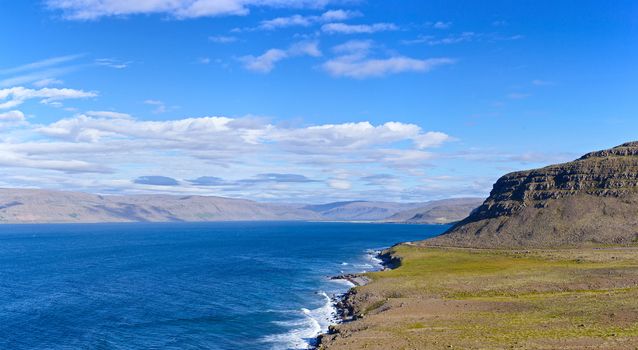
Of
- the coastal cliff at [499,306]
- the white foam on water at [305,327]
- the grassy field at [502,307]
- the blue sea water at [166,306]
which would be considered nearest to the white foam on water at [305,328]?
the white foam on water at [305,327]

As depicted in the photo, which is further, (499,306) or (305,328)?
(305,328)

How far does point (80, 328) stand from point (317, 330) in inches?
1604

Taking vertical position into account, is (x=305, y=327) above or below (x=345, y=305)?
below

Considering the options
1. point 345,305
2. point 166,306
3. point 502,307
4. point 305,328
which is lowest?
A: point 305,328

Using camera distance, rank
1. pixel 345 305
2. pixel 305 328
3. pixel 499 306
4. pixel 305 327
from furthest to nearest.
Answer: pixel 345 305
pixel 305 327
pixel 305 328
pixel 499 306

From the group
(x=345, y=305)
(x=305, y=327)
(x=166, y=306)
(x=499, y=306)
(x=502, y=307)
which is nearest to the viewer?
(x=502, y=307)

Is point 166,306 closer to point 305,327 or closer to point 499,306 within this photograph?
point 305,327

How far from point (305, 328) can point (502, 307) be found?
32899 mm

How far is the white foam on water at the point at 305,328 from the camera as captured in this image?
80625mm

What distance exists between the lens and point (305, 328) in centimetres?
9031

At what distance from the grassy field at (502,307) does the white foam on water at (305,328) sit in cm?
490

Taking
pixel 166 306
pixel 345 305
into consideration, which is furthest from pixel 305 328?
pixel 166 306

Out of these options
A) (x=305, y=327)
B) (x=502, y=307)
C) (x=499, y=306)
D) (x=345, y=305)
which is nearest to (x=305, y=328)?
(x=305, y=327)

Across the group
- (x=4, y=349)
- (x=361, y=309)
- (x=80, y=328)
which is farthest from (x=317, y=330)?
(x=4, y=349)
